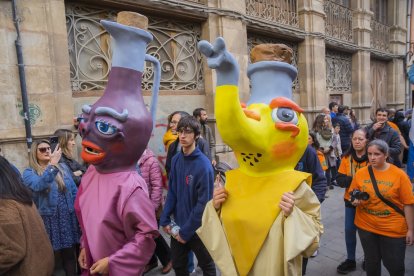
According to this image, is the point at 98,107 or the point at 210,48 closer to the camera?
the point at 210,48

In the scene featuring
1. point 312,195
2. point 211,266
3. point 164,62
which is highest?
point 164,62

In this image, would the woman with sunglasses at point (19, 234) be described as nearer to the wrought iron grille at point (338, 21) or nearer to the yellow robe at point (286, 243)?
the yellow robe at point (286, 243)

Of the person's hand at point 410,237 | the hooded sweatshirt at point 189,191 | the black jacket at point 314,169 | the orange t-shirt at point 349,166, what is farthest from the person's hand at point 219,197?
the orange t-shirt at point 349,166

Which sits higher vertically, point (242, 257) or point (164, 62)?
point (164, 62)

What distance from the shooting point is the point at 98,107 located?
5.90ft

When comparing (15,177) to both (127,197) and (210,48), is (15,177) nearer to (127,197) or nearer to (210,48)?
(127,197)

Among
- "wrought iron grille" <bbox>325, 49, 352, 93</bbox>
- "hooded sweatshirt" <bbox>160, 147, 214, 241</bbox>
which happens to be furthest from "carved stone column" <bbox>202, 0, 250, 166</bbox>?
"wrought iron grille" <bbox>325, 49, 352, 93</bbox>

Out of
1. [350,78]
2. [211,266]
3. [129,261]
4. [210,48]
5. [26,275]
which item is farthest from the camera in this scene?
[350,78]

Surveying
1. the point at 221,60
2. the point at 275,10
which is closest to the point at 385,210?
the point at 221,60

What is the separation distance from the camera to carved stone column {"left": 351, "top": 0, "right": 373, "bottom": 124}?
1119 cm

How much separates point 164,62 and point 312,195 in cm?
464

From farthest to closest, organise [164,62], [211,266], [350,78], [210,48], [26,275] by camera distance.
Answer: [350,78]
[164,62]
[211,266]
[26,275]
[210,48]

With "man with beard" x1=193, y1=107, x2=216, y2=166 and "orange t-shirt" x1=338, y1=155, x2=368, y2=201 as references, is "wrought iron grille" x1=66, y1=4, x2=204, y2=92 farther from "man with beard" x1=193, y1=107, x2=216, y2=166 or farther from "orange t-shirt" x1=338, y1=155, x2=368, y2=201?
"orange t-shirt" x1=338, y1=155, x2=368, y2=201

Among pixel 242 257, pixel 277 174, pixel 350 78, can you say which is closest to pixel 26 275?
pixel 242 257
